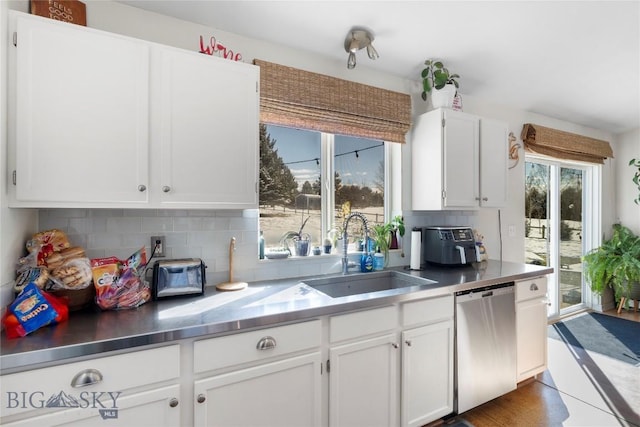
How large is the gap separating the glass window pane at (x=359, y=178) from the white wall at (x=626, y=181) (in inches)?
157

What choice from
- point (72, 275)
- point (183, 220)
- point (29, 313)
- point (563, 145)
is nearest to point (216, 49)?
point (183, 220)

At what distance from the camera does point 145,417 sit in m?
1.15

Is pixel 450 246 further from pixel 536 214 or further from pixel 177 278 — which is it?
pixel 536 214

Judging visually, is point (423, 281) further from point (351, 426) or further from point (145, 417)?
point (145, 417)

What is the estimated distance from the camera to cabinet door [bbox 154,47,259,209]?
4.88 ft

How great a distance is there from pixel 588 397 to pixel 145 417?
112 inches

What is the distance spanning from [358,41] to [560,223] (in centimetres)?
362

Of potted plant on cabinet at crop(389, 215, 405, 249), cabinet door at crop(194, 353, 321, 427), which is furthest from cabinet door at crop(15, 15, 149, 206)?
potted plant on cabinet at crop(389, 215, 405, 249)

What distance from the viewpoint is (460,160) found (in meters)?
2.44

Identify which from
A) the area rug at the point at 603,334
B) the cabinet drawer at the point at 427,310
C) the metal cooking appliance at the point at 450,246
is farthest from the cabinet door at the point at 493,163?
the area rug at the point at 603,334

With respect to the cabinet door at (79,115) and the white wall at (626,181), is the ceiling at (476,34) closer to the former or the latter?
the cabinet door at (79,115)

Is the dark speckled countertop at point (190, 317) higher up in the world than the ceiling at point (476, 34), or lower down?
lower down

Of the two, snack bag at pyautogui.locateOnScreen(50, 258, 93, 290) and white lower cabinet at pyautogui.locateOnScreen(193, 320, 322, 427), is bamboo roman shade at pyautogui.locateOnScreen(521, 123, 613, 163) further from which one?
snack bag at pyautogui.locateOnScreen(50, 258, 93, 290)

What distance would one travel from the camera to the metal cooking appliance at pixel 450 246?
238 cm
